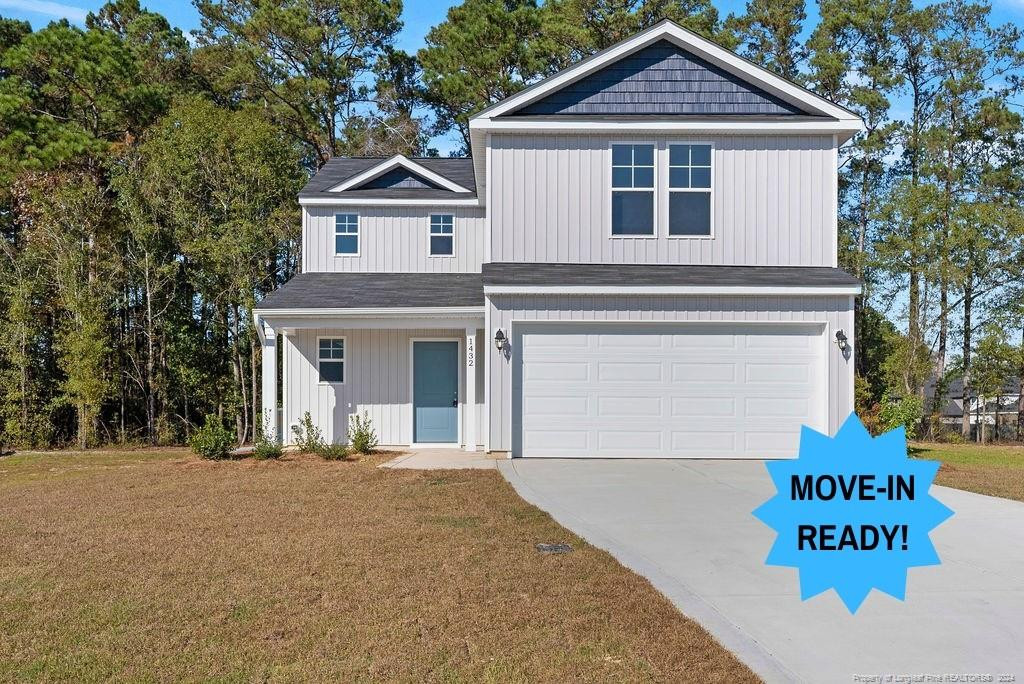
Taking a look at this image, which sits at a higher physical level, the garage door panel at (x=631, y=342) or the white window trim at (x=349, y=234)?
the white window trim at (x=349, y=234)

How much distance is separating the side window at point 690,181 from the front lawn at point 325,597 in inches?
271

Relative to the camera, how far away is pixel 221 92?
2870 centimetres

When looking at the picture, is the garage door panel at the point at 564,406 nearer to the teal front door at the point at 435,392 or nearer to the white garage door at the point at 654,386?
the white garage door at the point at 654,386

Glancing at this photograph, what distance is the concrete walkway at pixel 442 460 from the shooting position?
508 inches

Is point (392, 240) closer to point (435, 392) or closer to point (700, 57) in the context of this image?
point (435, 392)

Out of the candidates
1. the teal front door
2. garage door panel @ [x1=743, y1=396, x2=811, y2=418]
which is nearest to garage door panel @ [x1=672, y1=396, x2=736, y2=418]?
garage door panel @ [x1=743, y1=396, x2=811, y2=418]

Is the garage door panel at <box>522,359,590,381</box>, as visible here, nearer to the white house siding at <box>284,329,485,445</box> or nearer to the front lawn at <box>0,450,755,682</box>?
the white house siding at <box>284,329,485,445</box>

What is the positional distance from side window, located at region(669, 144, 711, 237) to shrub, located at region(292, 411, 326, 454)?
691 centimetres

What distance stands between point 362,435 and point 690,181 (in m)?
6.95

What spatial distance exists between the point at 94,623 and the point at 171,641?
0.67 metres

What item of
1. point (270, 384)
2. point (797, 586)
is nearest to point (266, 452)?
point (270, 384)

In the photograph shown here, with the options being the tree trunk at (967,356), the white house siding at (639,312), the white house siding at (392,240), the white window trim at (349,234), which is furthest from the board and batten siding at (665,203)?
the tree trunk at (967,356)

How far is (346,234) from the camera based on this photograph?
60.6 ft

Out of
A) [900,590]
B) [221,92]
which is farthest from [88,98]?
[900,590]
